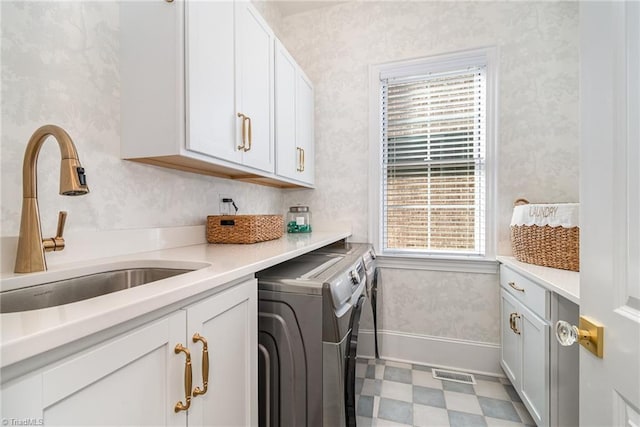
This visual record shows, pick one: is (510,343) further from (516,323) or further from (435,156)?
(435,156)

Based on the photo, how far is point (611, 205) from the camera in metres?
0.56

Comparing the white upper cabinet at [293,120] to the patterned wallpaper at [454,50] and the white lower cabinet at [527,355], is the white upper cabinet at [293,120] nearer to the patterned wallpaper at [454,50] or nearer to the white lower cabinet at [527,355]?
the patterned wallpaper at [454,50]

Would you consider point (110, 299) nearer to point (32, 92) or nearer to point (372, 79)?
point (32, 92)

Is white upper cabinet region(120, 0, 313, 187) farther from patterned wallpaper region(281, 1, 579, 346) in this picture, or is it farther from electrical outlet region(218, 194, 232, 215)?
patterned wallpaper region(281, 1, 579, 346)

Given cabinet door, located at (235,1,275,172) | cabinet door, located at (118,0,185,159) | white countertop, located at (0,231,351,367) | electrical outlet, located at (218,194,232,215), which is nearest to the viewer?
white countertop, located at (0,231,351,367)

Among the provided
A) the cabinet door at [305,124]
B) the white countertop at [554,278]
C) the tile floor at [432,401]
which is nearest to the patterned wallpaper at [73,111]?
the cabinet door at [305,124]

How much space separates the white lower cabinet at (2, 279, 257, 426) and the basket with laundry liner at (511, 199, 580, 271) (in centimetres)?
165

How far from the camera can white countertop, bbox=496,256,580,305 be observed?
120cm

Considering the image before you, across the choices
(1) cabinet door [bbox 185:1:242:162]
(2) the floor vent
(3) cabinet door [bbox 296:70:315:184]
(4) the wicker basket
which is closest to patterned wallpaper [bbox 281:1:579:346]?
(3) cabinet door [bbox 296:70:315:184]

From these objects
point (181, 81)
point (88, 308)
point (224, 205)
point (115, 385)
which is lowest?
point (115, 385)

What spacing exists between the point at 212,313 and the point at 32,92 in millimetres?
931

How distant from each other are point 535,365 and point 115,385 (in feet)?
5.90

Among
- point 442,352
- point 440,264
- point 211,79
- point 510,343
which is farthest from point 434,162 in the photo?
point 211,79

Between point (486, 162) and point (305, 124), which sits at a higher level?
point (305, 124)
